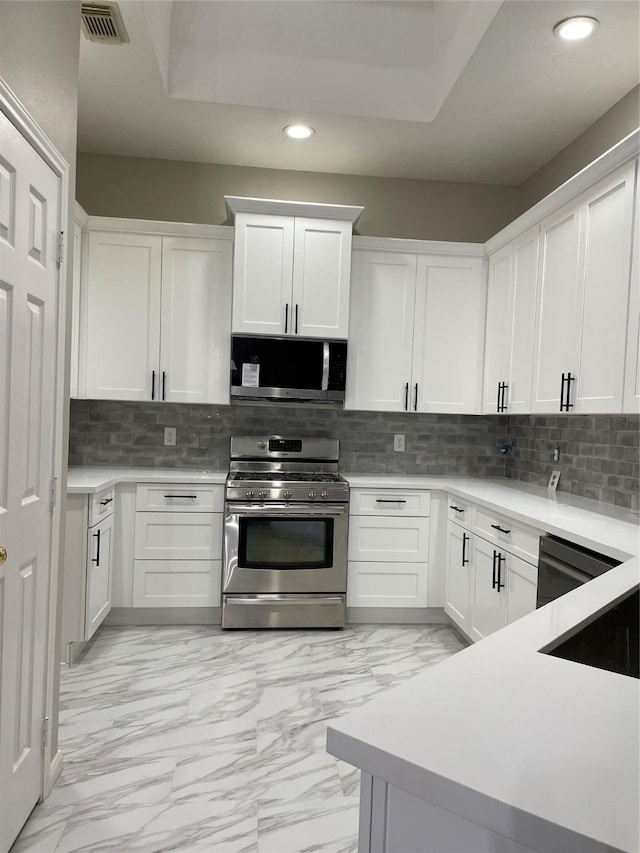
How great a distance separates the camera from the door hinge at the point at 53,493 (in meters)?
1.84

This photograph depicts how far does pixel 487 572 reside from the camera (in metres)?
2.91

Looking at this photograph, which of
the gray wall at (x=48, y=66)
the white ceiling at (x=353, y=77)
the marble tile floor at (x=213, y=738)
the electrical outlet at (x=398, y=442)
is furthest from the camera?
the electrical outlet at (x=398, y=442)

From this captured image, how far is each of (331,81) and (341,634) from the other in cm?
310

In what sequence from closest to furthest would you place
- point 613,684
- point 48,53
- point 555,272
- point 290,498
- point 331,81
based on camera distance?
1. point 613,684
2. point 48,53
3. point 555,272
4. point 331,81
5. point 290,498

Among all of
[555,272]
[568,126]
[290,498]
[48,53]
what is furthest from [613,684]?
[568,126]

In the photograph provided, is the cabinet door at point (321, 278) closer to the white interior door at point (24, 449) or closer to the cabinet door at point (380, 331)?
the cabinet door at point (380, 331)

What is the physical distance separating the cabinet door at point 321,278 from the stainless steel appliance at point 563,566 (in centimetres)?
187

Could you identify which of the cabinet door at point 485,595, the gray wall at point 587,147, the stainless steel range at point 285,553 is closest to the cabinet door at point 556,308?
the gray wall at point 587,147

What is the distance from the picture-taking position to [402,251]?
12.4ft

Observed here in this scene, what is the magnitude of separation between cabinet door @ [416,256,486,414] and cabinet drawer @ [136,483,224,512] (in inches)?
55.8

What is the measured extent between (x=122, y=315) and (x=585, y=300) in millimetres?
2638

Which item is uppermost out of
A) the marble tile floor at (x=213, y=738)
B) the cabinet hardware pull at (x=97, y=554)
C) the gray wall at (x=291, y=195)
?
the gray wall at (x=291, y=195)

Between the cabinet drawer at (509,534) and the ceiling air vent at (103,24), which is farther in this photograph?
the cabinet drawer at (509,534)

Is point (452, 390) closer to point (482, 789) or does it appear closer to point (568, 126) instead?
point (568, 126)
